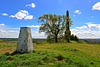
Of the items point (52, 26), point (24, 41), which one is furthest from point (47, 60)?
point (52, 26)

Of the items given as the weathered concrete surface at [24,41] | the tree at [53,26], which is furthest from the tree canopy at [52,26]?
the weathered concrete surface at [24,41]

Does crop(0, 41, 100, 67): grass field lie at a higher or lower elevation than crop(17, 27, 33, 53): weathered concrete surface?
lower

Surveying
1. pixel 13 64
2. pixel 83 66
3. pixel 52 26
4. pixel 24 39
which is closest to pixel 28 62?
pixel 13 64

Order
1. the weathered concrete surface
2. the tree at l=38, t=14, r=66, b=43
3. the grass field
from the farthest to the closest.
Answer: the tree at l=38, t=14, r=66, b=43
the weathered concrete surface
the grass field

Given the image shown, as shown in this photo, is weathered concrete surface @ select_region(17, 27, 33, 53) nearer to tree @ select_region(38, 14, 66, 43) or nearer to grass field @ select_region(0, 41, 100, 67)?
grass field @ select_region(0, 41, 100, 67)

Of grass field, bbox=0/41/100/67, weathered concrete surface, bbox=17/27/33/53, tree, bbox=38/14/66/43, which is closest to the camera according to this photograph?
grass field, bbox=0/41/100/67

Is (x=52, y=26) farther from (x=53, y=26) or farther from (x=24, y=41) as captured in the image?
(x=24, y=41)

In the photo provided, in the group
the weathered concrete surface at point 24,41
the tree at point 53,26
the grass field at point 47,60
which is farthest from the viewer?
the tree at point 53,26

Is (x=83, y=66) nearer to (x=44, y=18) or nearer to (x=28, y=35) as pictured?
(x=28, y=35)

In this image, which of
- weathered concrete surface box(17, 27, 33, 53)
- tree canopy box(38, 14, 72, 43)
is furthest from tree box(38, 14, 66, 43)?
weathered concrete surface box(17, 27, 33, 53)

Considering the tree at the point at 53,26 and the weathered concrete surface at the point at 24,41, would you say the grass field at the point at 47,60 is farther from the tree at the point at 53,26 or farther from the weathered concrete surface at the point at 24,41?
the tree at the point at 53,26

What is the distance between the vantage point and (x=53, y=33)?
3481 cm

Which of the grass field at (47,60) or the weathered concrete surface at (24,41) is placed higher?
the weathered concrete surface at (24,41)

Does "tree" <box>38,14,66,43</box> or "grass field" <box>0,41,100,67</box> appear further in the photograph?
"tree" <box>38,14,66,43</box>
